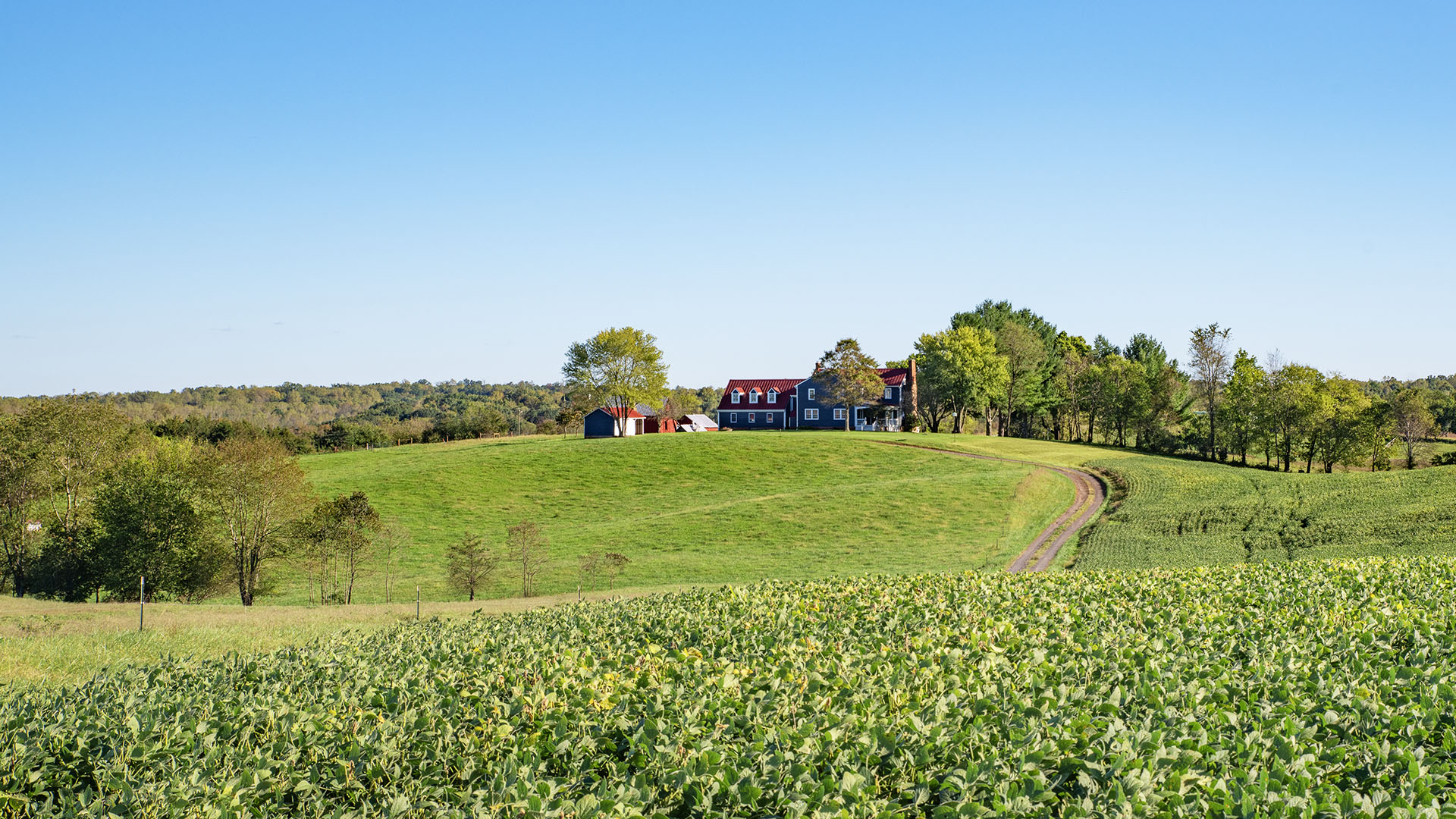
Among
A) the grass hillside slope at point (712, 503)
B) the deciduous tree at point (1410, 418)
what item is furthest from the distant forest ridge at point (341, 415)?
the deciduous tree at point (1410, 418)

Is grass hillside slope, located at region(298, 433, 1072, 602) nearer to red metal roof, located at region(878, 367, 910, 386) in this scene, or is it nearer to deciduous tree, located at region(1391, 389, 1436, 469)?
red metal roof, located at region(878, 367, 910, 386)

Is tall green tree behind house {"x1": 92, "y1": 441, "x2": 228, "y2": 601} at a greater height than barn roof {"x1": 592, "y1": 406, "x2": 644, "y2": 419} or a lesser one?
lesser

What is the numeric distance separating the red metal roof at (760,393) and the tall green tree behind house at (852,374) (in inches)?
415

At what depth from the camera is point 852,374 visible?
8838cm

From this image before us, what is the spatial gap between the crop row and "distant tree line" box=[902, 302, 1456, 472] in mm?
16612

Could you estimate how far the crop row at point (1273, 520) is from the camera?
3212 cm

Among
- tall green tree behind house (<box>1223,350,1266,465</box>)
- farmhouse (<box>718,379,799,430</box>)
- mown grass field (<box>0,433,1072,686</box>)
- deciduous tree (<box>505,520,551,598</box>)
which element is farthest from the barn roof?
tall green tree behind house (<box>1223,350,1266,465</box>)

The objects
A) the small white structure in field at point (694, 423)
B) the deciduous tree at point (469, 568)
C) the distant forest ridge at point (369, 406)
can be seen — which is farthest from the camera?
the distant forest ridge at point (369, 406)

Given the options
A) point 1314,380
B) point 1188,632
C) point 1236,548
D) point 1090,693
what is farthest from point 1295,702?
point 1314,380

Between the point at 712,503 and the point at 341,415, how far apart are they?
149350 millimetres

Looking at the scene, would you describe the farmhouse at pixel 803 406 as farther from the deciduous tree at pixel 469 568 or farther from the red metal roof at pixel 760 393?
the deciduous tree at pixel 469 568

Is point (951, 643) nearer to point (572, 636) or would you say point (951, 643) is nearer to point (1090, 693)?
point (1090, 693)

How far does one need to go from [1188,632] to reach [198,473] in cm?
4381

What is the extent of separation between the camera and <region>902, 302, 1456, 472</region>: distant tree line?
68500mm
